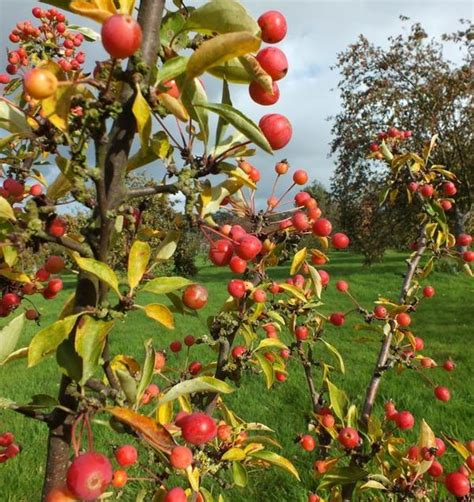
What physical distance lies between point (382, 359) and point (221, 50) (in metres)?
1.93

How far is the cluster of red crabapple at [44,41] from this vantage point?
3.21 metres

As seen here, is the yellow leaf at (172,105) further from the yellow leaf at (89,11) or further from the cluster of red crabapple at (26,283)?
the cluster of red crabapple at (26,283)

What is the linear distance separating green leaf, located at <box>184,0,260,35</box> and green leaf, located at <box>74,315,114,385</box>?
63 centimetres

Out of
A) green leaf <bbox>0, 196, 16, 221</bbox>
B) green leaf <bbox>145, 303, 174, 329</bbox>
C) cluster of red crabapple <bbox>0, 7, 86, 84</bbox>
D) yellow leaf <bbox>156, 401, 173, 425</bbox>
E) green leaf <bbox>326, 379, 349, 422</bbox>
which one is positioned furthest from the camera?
cluster of red crabapple <bbox>0, 7, 86, 84</bbox>

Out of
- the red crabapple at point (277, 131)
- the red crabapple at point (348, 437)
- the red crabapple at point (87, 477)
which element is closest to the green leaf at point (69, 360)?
the red crabapple at point (87, 477)

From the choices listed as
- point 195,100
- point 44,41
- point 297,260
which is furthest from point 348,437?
point 44,41

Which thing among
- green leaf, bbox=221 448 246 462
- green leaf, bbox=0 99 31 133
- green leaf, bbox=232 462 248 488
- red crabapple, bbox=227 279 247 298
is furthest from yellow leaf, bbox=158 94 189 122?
green leaf, bbox=232 462 248 488

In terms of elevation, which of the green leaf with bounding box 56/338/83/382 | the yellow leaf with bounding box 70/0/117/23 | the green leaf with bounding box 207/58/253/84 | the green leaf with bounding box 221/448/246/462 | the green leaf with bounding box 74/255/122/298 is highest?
the yellow leaf with bounding box 70/0/117/23

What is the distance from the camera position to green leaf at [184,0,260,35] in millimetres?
903

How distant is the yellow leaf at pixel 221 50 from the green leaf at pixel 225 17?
4.6 inches

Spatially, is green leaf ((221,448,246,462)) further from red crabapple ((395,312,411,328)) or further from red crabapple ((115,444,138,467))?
red crabapple ((395,312,411,328))

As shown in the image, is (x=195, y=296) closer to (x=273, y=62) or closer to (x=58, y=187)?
(x=58, y=187)

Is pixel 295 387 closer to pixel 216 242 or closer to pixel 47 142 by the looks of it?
pixel 216 242

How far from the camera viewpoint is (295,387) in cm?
555
